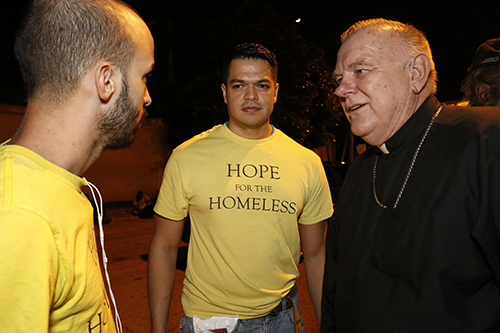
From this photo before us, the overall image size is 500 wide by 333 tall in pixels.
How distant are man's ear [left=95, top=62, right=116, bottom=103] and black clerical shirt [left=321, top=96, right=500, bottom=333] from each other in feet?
4.66

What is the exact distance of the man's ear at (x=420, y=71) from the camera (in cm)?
187

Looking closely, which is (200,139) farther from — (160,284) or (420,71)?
(420,71)

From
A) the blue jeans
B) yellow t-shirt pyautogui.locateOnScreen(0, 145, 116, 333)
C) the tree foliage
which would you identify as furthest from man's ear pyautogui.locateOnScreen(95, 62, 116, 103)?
the tree foliage

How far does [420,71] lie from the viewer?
74.0 inches

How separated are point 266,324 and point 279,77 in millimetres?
12252

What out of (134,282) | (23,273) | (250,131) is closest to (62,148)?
(23,273)

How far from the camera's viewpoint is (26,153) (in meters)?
1.25

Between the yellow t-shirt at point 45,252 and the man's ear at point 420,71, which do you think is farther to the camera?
the man's ear at point 420,71

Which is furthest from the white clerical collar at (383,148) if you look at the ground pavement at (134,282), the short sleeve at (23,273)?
the ground pavement at (134,282)

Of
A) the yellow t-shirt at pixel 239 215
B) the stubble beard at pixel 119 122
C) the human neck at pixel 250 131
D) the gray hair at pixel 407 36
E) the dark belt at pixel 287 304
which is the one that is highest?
the gray hair at pixel 407 36

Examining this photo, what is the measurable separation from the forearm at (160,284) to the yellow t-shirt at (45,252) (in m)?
0.99

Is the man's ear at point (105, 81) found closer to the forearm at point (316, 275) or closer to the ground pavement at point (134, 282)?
the forearm at point (316, 275)

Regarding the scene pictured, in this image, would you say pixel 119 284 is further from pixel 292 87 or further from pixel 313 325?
pixel 292 87

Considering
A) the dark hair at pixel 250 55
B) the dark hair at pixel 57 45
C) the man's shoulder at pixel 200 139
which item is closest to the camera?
the dark hair at pixel 57 45
